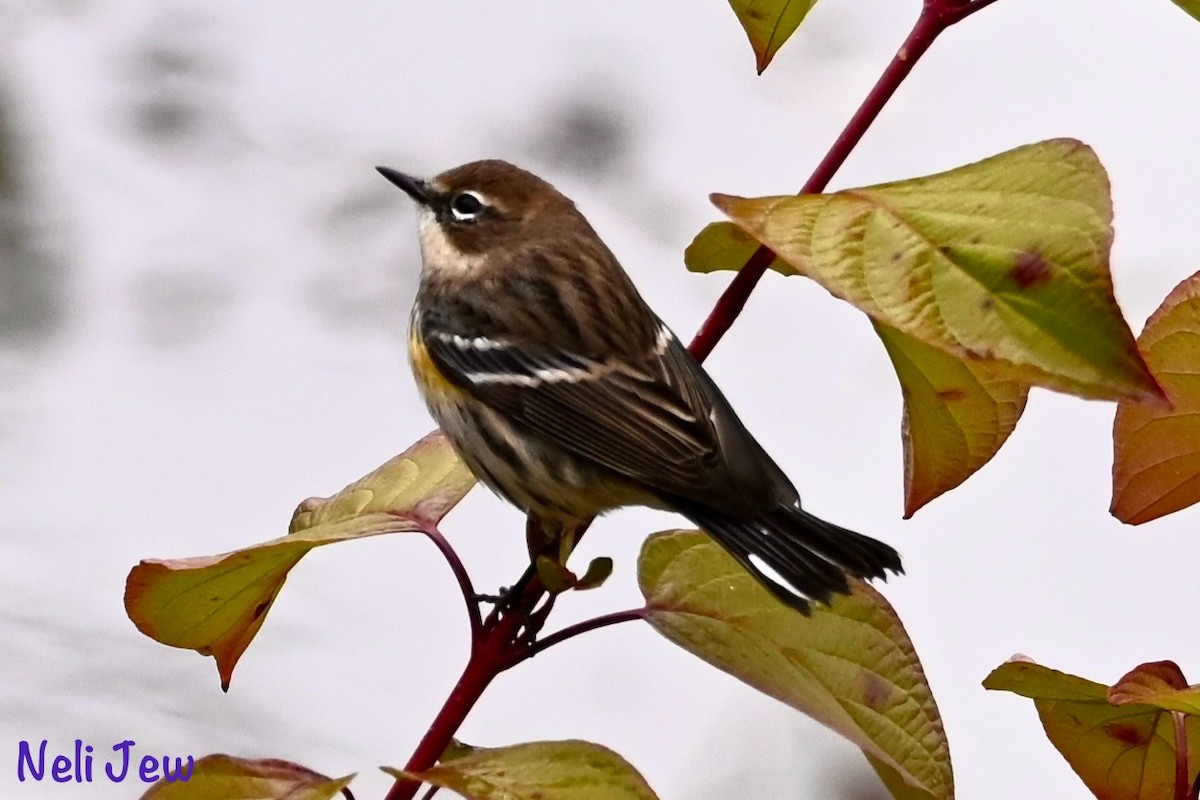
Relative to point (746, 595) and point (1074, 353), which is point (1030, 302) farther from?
point (746, 595)

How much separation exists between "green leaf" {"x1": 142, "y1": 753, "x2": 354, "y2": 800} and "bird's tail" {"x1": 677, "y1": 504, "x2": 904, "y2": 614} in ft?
1.08

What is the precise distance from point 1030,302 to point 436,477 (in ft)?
2.01

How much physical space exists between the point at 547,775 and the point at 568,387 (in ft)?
2.51

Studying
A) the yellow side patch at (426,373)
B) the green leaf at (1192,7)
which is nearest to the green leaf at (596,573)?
the green leaf at (1192,7)

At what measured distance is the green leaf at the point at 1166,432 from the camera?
3.23 ft

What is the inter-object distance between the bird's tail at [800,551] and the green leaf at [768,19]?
36 centimetres

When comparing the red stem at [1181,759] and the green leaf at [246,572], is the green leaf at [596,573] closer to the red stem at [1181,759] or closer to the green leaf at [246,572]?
the green leaf at [246,572]

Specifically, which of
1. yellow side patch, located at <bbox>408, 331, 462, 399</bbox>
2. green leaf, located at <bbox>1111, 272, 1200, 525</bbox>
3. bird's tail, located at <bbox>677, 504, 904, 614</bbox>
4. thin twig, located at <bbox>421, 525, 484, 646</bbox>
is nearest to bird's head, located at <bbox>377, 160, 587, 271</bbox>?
yellow side patch, located at <bbox>408, 331, 462, 399</bbox>

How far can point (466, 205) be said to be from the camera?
202 cm

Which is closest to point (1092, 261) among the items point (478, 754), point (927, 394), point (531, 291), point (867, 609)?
point (927, 394)

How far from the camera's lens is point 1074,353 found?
769mm

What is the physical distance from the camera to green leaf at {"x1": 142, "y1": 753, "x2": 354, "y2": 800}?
1000 mm

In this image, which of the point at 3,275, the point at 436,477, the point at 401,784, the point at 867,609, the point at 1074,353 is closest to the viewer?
the point at 1074,353

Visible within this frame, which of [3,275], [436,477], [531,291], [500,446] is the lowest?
[436,477]
